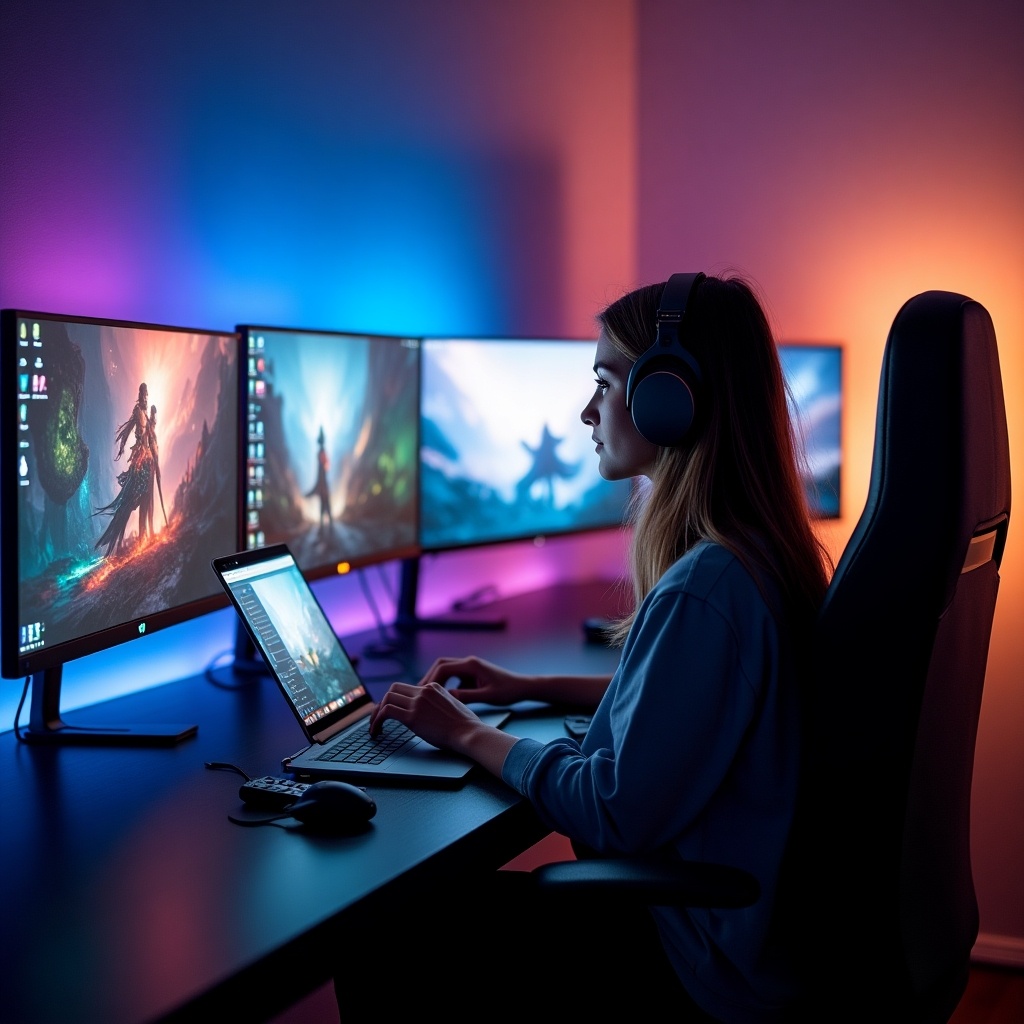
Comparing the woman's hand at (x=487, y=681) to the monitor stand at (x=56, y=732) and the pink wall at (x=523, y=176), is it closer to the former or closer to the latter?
the monitor stand at (x=56, y=732)

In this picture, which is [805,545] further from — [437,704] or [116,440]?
[116,440]

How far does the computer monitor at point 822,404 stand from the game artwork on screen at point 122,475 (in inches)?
56.7

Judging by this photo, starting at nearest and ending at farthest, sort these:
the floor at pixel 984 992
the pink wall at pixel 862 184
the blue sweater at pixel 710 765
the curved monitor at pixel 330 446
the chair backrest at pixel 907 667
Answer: the chair backrest at pixel 907 667 < the blue sweater at pixel 710 765 < the curved monitor at pixel 330 446 < the floor at pixel 984 992 < the pink wall at pixel 862 184

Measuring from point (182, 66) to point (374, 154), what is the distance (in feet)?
1.67

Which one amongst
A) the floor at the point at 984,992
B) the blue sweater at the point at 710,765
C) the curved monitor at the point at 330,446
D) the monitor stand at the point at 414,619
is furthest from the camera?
the floor at the point at 984,992

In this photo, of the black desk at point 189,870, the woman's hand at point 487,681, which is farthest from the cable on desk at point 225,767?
the woman's hand at point 487,681

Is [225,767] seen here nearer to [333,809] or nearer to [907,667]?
[333,809]

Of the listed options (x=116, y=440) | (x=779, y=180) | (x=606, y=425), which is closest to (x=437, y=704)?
(x=606, y=425)

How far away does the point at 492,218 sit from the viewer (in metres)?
2.54

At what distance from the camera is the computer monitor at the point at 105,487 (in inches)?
Result: 48.1

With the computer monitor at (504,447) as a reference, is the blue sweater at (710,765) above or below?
below

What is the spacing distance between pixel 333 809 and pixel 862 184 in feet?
7.13

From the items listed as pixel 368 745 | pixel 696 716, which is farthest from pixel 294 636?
pixel 696 716

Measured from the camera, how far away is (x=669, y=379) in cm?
122
